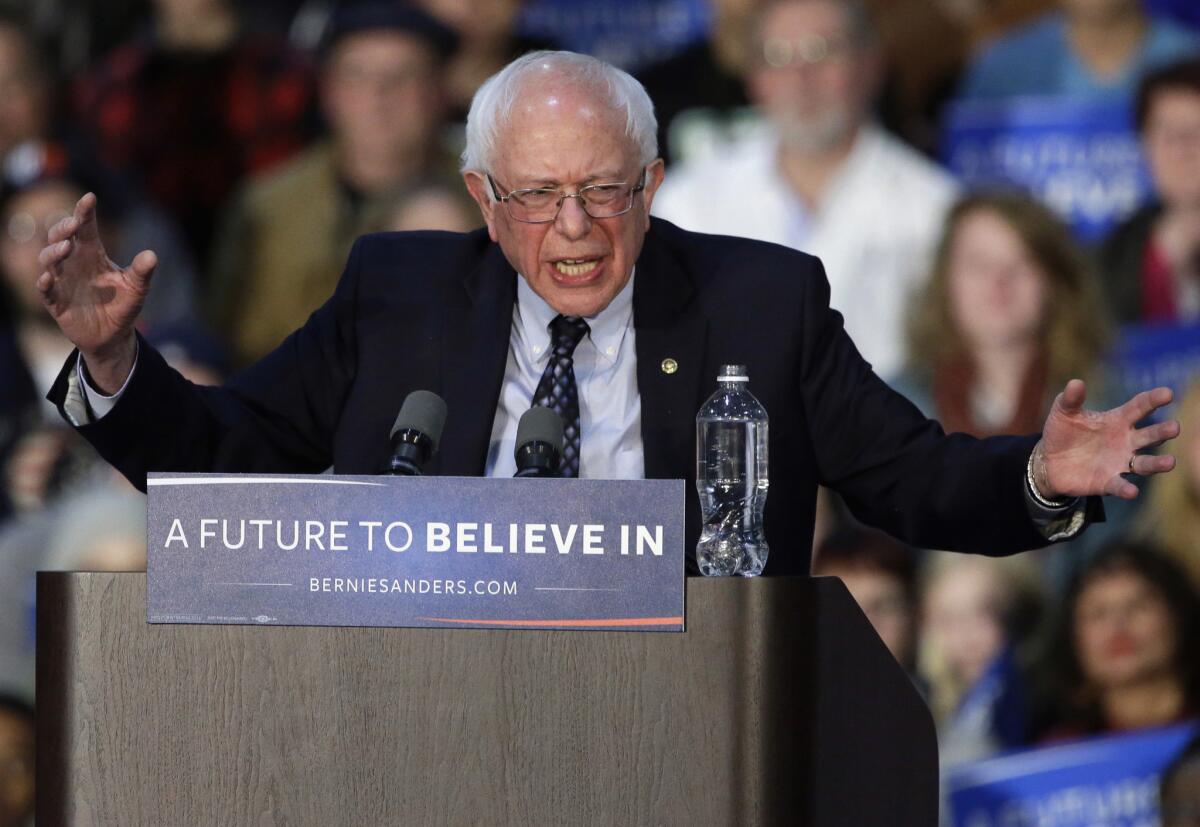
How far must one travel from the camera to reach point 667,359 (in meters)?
2.52

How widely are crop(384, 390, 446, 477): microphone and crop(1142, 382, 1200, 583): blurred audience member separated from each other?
3.40 metres

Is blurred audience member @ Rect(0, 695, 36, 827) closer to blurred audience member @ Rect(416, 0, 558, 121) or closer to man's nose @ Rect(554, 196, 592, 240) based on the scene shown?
blurred audience member @ Rect(416, 0, 558, 121)

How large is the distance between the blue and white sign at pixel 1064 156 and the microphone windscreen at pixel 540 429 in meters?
3.37

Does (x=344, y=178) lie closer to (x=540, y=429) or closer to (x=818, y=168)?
(x=818, y=168)

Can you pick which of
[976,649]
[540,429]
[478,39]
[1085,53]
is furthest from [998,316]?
[540,429]

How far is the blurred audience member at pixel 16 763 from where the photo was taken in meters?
4.68

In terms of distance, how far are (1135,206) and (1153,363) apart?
48 cm

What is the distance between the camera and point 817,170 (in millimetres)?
5230

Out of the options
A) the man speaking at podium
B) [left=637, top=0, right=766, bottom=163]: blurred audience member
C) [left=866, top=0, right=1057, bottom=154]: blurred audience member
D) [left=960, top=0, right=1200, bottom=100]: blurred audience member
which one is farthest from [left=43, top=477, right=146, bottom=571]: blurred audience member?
[left=960, top=0, right=1200, bottom=100]: blurred audience member

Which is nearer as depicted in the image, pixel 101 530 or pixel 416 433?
pixel 416 433

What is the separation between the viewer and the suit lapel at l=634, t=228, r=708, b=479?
2451mm

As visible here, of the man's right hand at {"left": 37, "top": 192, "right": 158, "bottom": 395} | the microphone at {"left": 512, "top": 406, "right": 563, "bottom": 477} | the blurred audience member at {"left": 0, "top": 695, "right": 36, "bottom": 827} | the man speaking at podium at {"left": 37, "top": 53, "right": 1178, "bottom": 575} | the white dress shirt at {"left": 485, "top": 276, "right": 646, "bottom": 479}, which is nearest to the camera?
the microphone at {"left": 512, "top": 406, "right": 563, "bottom": 477}

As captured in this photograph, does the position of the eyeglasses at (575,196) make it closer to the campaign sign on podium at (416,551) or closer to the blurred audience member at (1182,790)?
the campaign sign on podium at (416,551)

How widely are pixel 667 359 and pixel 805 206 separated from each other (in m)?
2.80
